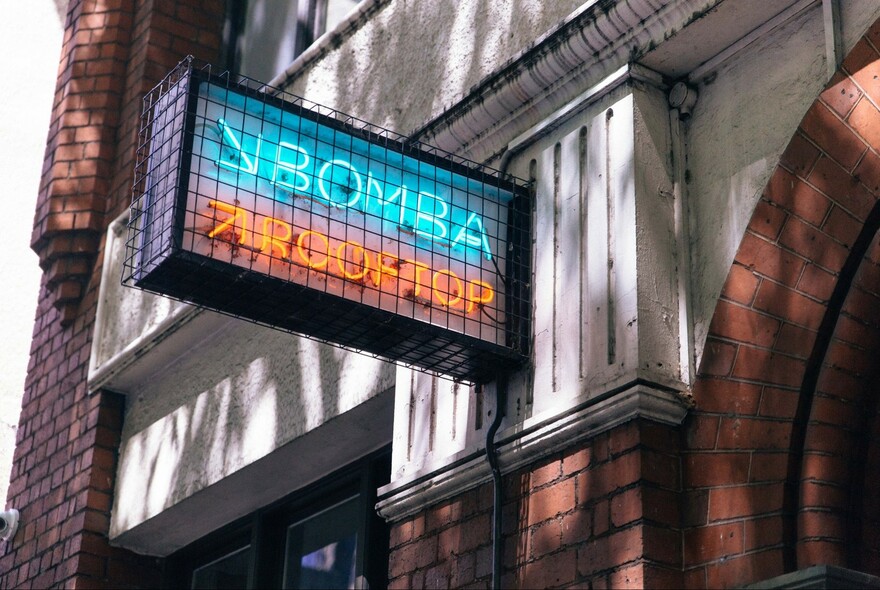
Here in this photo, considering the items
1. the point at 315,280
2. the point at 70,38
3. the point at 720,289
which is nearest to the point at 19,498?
the point at 70,38

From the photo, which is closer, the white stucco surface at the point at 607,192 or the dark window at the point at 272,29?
the white stucco surface at the point at 607,192

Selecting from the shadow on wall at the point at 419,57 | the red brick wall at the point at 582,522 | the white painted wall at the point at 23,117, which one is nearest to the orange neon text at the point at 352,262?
the red brick wall at the point at 582,522

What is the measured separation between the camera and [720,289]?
4.04 metres

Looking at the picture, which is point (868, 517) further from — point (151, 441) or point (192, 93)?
point (151, 441)

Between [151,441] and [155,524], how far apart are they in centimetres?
40

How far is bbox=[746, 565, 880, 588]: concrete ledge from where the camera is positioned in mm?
3451

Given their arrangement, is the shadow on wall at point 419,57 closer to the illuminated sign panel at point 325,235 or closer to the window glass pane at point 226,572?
the illuminated sign panel at point 325,235

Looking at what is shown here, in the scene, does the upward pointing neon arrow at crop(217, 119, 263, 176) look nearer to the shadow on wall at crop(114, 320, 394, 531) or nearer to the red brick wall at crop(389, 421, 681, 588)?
the red brick wall at crop(389, 421, 681, 588)

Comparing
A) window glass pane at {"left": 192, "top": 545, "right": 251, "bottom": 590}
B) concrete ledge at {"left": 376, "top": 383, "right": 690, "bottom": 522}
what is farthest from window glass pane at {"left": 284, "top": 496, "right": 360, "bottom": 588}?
concrete ledge at {"left": 376, "top": 383, "right": 690, "bottom": 522}

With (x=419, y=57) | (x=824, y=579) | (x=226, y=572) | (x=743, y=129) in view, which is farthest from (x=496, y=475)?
(x=226, y=572)

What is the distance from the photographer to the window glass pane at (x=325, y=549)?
596 centimetres

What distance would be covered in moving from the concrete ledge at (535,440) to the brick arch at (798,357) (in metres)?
0.12

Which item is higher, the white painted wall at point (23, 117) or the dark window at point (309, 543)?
the white painted wall at point (23, 117)

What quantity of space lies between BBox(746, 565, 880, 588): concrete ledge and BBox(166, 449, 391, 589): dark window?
241 cm
